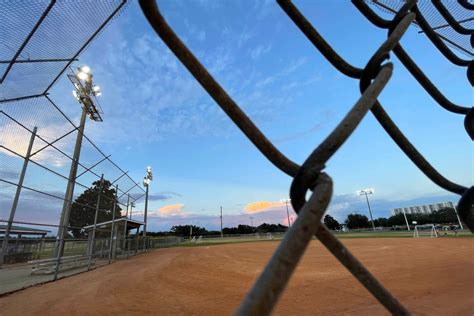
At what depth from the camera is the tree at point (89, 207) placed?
10234 mm

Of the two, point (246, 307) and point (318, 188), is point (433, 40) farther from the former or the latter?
point (246, 307)

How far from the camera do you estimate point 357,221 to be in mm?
75938

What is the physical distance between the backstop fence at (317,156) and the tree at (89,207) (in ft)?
36.2

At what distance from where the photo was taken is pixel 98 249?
13.4 m

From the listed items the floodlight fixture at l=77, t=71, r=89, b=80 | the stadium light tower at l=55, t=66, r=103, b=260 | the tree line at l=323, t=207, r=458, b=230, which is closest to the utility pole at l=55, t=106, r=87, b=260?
the stadium light tower at l=55, t=66, r=103, b=260

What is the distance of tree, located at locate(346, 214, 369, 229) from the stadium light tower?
7526 cm

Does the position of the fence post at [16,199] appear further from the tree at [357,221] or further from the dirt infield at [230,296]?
the tree at [357,221]

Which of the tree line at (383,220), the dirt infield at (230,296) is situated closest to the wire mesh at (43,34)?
the dirt infield at (230,296)

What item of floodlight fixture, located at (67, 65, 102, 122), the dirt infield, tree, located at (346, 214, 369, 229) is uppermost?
floodlight fixture, located at (67, 65, 102, 122)

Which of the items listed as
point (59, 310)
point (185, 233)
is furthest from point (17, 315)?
point (185, 233)

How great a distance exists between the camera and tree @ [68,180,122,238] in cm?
1023

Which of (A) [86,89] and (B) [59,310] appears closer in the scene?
(B) [59,310]

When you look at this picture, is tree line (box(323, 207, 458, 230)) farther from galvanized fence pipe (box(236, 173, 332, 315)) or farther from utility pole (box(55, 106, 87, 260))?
galvanized fence pipe (box(236, 173, 332, 315))

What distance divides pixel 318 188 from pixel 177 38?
0.37 meters
